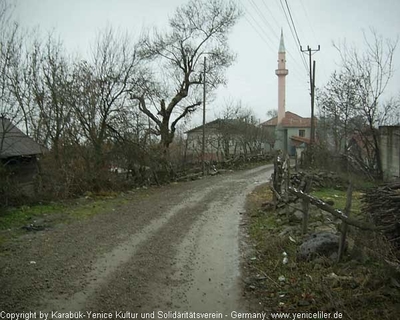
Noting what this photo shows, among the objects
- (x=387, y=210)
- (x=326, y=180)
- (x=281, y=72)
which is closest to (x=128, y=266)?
(x=387, y=210)

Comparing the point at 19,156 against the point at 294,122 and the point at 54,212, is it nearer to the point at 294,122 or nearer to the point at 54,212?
the point at 54,212

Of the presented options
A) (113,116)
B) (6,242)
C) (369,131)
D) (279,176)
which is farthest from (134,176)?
(369,131)

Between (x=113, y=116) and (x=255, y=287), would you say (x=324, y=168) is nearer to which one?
(x=113, y=116)

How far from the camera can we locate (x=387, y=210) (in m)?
6.23

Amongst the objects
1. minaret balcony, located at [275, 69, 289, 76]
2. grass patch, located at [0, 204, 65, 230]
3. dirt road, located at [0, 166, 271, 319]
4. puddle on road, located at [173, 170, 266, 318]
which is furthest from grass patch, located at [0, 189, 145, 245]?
minaret balcony, located at [275, 69, 289, 76]

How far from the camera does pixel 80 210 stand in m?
11.7

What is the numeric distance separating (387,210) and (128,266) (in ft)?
14.9

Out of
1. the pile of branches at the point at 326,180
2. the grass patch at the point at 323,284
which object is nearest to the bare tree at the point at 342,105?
the pile of branches at the point at 326,180

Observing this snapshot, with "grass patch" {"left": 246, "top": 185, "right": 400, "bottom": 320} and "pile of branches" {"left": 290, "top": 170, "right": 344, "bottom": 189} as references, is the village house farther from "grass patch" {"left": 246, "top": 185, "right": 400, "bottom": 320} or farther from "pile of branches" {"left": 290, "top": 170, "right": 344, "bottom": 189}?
"pile of branches" {"left": 290, "top": 170, "right": 344, "bottom": 189}

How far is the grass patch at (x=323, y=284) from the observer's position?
15.0ft

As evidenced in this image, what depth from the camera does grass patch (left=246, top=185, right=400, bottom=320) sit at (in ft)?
15.0

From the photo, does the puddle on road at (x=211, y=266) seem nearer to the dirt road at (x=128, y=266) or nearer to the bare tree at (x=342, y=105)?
the dirt road at (x=128, y=266)

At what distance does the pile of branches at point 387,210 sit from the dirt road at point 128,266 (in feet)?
8.23

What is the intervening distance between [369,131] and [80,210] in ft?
55.1
